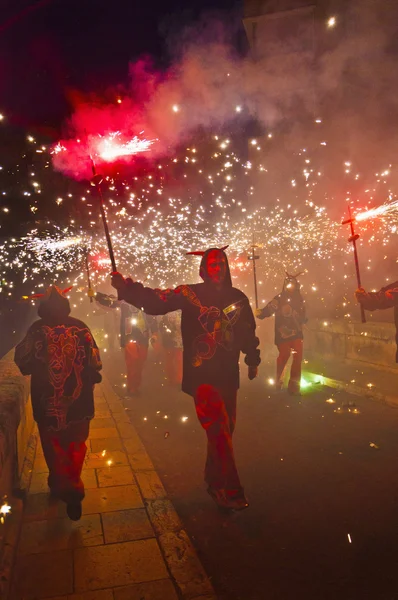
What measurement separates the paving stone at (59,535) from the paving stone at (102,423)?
9.53ft

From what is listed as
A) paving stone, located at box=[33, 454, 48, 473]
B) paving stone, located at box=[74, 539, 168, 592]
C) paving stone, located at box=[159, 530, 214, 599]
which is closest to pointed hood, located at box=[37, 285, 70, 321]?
paving stone, located at box=[33, 454, 48, 473]

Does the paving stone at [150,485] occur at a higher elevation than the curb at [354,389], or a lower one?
higher

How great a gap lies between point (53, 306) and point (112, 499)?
1929 mm

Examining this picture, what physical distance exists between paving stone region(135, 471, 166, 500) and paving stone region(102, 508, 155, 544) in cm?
32

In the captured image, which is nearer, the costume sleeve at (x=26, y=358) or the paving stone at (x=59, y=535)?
the paving stone at (x=59, y=535)

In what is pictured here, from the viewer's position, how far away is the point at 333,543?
3438mm

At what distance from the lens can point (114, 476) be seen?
482 cm

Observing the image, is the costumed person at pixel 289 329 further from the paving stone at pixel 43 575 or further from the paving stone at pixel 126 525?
the paving stone at pixel 43 575

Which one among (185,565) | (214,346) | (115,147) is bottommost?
(185,565)

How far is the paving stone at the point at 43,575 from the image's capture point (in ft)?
9.24

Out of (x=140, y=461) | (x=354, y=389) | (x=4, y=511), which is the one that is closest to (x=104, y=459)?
(x=140, y=461)

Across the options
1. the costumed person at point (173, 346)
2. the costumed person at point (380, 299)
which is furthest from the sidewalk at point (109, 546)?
the costumed person at point (173, 346)

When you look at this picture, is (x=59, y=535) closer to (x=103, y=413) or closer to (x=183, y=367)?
(x=183, y=367)

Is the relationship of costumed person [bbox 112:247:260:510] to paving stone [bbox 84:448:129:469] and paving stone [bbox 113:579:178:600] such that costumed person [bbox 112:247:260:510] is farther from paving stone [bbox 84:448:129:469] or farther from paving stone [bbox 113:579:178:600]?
paving stone [bbox 84:448:129:469]
